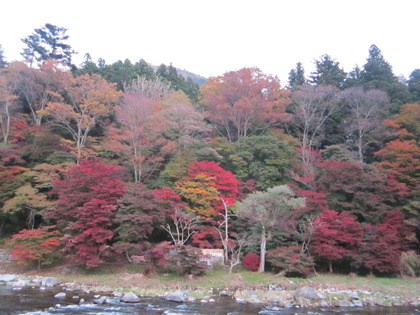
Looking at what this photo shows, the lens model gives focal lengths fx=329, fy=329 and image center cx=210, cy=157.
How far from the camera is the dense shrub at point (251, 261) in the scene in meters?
20.9

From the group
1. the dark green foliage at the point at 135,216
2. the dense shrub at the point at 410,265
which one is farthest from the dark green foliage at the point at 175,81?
the dense shrub at the point at 410,265

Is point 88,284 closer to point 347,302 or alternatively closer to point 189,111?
point 347,302

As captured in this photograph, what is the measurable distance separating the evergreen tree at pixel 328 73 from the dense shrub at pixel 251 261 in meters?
24.9

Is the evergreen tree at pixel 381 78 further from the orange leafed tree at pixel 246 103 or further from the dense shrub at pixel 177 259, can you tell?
the dense shrub at pixel 177 259

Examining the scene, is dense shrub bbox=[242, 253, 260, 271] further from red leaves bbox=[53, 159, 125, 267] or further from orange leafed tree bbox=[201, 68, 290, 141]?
orange leafed tree bbox=[201, 68, 290, 141]

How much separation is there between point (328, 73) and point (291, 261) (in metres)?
27.4

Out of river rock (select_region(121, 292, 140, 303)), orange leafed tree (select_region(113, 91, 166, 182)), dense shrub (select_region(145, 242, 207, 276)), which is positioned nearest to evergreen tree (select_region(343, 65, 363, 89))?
orange leafed tree (select_region(113, 91, 166, 182))

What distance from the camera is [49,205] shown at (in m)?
22.7

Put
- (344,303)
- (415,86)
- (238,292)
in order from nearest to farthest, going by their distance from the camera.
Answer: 1. (344,303)
2. (238,292)
3. (415,86)

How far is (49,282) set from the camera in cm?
1761

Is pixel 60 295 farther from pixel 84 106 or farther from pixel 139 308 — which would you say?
pixel 84 106

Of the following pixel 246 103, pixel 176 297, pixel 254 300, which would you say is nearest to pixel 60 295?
pixel 176 297

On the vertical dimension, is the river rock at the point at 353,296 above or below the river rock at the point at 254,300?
above

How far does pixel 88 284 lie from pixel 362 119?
89.3ft
